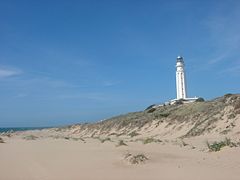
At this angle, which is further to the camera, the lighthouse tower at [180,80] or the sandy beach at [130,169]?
the lighthouse tower at [180,80]

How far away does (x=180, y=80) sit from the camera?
261 feet

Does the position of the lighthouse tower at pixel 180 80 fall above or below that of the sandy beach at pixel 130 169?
above

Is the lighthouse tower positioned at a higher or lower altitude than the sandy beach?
higher

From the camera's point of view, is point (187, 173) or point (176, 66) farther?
point (176, 66)

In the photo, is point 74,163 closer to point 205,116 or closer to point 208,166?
point 208,166

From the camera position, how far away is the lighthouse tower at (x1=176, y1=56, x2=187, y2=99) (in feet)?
258

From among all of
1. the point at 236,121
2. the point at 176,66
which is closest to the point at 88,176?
the point at 236,121

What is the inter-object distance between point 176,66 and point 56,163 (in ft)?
233

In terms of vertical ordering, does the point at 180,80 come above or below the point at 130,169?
above

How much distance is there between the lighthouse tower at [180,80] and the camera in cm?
7856

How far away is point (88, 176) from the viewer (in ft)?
30.1

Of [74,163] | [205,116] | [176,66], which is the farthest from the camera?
[176,66]

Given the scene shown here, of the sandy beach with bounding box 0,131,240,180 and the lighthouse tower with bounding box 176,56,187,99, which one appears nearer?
the sandy beach with bounding box 0,131,240,180

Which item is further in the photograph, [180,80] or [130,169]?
[180,80]
